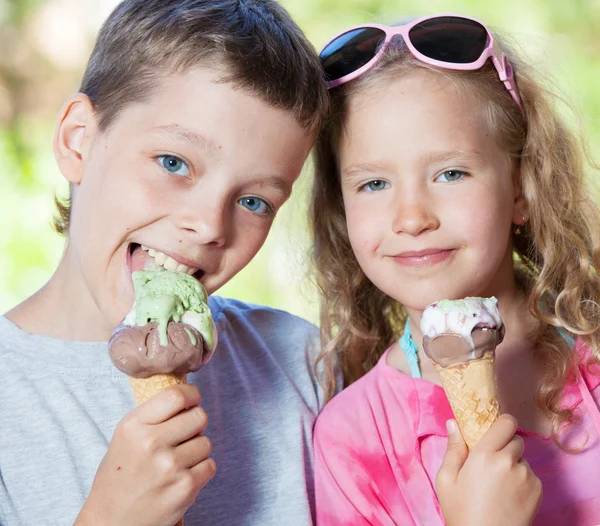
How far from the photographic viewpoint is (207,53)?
2100 mm

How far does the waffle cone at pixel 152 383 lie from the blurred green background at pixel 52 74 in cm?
299

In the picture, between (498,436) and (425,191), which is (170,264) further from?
(498,436)

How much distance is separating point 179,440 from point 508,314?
115 centimetres

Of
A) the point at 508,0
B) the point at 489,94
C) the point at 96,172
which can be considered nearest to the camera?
the point at 96,172

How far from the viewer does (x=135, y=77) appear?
2178mm

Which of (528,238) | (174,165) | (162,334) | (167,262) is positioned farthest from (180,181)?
(528,238)

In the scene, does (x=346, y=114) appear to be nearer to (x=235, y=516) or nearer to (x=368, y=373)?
(x=368, y=373)

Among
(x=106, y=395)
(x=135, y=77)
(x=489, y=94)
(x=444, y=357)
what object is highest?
(x=135, y=77)

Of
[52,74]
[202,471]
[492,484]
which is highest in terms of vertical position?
[202,471]

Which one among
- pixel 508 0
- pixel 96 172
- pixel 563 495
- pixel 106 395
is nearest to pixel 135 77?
pixel 96 172

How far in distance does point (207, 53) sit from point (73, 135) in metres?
0.46

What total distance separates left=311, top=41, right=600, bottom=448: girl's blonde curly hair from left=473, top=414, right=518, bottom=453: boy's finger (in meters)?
0.47

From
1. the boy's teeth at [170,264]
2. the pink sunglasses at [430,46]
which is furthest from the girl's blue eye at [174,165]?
the pink sunglasses at [430,46]

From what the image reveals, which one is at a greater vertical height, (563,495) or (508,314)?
(508,314)
